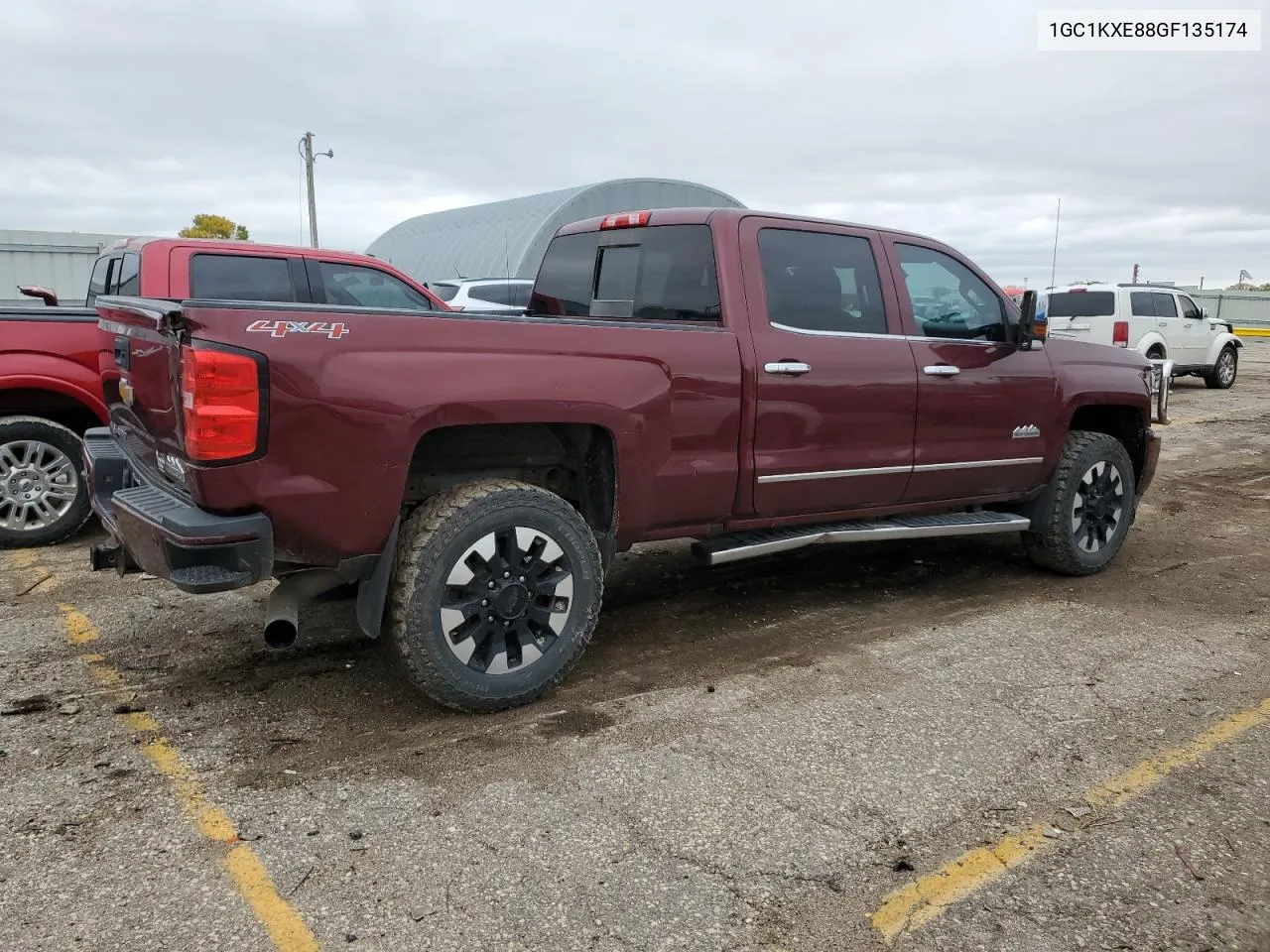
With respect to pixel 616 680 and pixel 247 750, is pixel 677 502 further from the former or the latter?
pixel 247 750

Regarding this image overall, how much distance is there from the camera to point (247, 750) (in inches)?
135

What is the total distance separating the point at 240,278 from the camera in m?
6.77

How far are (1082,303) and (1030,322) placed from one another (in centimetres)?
1292

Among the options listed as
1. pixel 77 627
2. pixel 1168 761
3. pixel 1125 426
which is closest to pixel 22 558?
pixel 77 627

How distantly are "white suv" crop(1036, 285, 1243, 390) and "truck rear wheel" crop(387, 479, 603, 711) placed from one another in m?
14.3

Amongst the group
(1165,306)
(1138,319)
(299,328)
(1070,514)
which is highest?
(1165,306)

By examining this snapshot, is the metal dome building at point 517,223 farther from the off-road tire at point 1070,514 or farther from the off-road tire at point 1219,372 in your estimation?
the off-road tire at point 1070,514

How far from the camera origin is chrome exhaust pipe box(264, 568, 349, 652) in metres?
3.42

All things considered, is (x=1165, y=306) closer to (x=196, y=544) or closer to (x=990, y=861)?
(x=990, y=861)

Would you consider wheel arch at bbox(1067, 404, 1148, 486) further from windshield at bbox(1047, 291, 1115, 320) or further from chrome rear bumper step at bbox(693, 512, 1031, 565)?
windshield at bbox(1047, 291, 1115, 320)

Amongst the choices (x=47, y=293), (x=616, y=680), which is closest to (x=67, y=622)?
(x=616, y=680)

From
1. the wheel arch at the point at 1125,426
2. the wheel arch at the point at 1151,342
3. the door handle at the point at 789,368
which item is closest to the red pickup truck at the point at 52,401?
the door handle at the point at 789,368

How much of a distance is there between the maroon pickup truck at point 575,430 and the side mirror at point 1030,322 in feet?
0.08

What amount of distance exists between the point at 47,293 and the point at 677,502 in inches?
219
